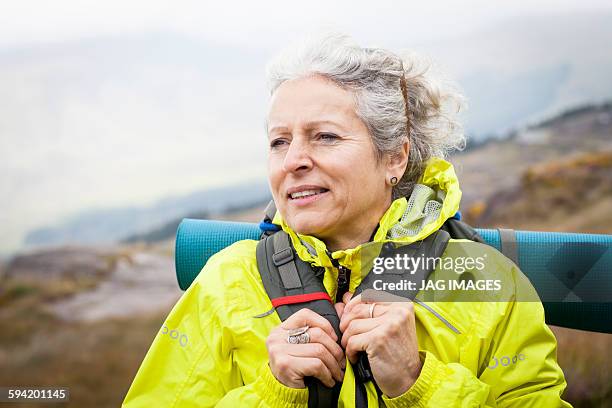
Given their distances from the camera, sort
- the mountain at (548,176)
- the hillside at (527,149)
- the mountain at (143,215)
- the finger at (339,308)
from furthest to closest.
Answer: the mountain at (143,215) → the hillside at (527,149) → the mountain at (548,176) → the finger at (339,308)

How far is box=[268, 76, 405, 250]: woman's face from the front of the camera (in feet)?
6.30

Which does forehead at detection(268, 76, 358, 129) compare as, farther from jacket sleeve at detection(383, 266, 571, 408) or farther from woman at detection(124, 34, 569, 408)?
jacket sleeve at detection(383, 266, 571, 408)

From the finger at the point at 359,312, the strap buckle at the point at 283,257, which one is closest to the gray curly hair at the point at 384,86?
the strap buckle at the point at 283,257

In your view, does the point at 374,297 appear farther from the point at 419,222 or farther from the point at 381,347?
the point at 419,222

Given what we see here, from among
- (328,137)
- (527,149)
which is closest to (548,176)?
(527,149)

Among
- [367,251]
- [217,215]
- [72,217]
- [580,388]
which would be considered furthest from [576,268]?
[72,217]

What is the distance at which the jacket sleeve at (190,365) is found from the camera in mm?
1786

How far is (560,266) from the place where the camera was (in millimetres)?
2377

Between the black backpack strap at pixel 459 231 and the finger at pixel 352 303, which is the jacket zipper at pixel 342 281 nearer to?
the finger at pixel 352 303

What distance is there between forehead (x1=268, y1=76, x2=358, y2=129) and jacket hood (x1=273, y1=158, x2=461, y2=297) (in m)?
0.36

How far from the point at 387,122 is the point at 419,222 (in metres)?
0.37

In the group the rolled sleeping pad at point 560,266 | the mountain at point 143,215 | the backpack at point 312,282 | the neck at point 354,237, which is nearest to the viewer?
the backpack at point 312,282

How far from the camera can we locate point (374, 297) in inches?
68.9

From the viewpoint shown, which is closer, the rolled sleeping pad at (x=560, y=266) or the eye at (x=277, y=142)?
the eye at (x=277, y=142)
